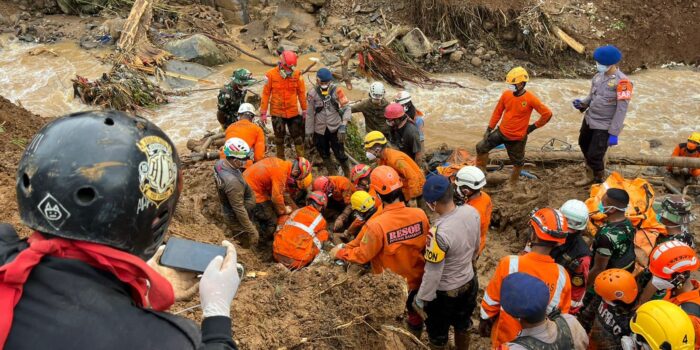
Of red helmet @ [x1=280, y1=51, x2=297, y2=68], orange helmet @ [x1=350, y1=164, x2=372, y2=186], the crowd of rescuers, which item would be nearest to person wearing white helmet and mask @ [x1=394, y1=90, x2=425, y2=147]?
the crowd of rescuers

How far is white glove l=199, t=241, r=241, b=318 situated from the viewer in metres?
1.62

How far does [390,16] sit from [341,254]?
12106 millimetres

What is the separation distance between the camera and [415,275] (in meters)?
4.30

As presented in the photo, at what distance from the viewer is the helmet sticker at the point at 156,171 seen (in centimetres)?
153

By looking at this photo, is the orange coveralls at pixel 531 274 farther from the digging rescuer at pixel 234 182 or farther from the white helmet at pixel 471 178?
the digging rescuer at pixel 234 182

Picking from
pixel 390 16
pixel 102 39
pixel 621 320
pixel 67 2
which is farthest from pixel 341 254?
pixel 67 2

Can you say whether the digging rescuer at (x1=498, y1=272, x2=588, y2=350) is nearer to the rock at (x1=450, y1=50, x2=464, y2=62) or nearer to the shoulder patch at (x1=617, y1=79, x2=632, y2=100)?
the shoulder patch at (x1=617, y1=79, x2=632, y2=100)

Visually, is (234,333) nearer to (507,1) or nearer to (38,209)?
(38,209)

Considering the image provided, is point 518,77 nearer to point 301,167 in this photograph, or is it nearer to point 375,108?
point 375,108

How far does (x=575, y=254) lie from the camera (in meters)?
4.12

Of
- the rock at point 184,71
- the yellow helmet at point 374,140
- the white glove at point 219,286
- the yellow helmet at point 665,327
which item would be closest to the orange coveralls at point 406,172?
the yellow helmet at point 374,140

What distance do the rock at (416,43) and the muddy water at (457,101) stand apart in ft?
3.57

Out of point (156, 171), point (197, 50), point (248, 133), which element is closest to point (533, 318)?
point (156, 171)

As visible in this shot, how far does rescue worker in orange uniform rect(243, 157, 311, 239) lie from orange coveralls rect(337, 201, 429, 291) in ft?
6.79
